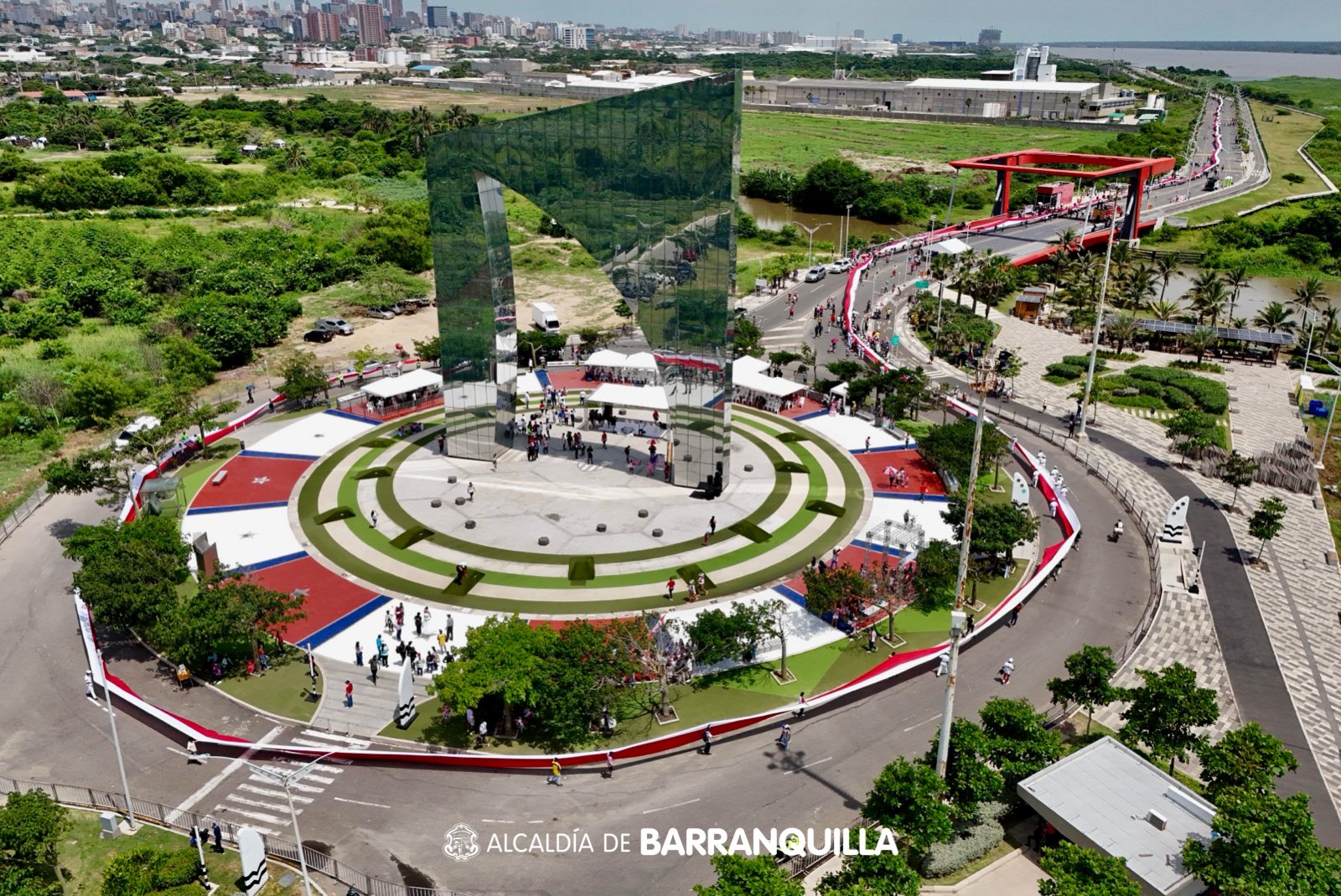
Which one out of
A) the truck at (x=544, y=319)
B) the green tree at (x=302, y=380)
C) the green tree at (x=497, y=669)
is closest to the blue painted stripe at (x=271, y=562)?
the green tree at (x=497, y=669)

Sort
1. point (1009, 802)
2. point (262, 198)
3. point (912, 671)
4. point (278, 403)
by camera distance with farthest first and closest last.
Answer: point (262, 198) < point (278, 403) < point (912, 671) < point (1009, 802)

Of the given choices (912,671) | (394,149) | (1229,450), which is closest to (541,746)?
(912,671)

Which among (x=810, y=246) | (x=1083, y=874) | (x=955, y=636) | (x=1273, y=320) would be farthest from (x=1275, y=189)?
(x=1083, y=874)

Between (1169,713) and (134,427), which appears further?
(134,427)

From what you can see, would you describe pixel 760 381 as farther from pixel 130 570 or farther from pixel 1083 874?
pixel 1083 874

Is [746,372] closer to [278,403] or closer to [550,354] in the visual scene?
[550,354]

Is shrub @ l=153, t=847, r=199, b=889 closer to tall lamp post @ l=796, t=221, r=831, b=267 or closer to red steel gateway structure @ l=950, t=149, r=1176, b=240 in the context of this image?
tall lamp post @ l=796, t=221, r=831, b=267
